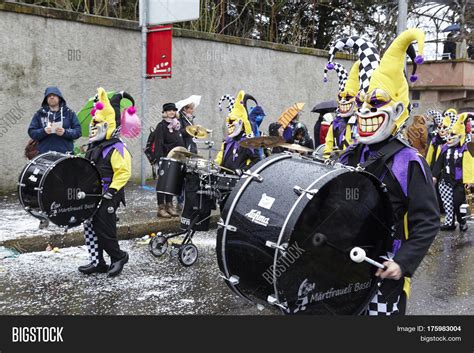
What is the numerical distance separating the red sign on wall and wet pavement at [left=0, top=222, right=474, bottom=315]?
4708 mm

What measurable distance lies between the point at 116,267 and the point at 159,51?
19.8 ft

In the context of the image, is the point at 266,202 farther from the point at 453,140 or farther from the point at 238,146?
the point at 453,140

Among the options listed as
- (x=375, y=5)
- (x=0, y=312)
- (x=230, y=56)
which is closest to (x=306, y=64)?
(x=230, y=56)

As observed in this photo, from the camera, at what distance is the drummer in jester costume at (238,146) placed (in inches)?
282

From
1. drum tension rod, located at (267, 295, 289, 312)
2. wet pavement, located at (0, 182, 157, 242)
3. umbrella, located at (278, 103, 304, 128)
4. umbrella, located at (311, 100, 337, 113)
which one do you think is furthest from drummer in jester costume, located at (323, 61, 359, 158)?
drum tension rod, located at (267, 295, 289, 312)

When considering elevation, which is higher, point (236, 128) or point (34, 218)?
point (236, 128)

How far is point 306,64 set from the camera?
51.9ft

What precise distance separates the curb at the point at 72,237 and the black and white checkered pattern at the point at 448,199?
420 centimetres

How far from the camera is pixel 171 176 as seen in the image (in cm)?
656

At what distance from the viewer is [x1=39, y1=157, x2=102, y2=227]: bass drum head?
5.64 metres

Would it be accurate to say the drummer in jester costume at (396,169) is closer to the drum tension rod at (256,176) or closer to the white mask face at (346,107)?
the drum tension rod at (256,176)

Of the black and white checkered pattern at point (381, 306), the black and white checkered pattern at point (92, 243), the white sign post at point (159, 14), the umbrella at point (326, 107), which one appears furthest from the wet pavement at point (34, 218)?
the black and white checkered pattern at point (381, 306)

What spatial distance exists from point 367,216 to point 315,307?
1.86 feet

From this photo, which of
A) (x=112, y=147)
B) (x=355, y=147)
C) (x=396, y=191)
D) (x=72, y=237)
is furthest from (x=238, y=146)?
(x=396, y=191)
